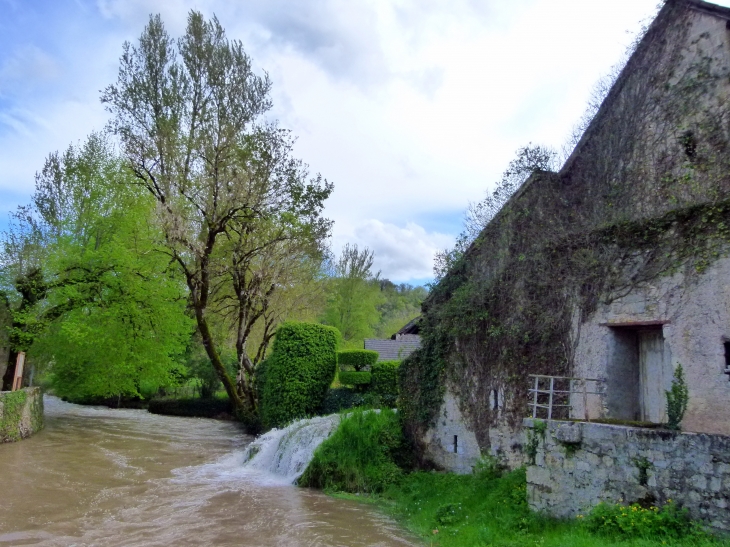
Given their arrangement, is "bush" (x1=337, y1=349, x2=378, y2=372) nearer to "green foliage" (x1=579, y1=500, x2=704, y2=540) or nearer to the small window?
the small window

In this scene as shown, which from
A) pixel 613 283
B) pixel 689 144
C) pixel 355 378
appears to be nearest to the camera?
pixel 613 283

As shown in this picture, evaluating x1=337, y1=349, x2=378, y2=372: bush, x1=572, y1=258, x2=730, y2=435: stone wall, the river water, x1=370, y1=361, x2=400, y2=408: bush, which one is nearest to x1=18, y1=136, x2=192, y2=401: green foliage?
the river water

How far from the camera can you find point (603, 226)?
10.1m

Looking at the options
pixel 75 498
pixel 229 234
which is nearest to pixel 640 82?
pixel 75 498

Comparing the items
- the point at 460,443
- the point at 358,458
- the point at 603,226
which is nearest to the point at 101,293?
the point at 358,458

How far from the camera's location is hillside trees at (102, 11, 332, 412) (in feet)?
72.6

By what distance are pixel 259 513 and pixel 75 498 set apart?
4.20 meters

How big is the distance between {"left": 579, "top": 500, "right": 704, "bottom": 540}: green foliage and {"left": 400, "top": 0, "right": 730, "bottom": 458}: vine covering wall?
329cm

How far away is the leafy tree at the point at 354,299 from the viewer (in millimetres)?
39156

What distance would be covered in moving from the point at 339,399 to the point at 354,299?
21.0m

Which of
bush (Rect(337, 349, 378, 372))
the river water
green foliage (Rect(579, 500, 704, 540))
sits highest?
bush (Rect(337, 349, 378, 372))

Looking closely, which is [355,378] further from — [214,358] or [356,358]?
[214,358]

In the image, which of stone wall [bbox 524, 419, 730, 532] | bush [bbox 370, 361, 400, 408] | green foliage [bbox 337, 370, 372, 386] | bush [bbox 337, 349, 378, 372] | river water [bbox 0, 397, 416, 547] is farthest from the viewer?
bush [bbox 337, 349, 378, 372]

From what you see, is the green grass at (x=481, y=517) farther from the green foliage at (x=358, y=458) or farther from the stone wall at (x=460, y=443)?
the green foliage at (x=358, y=458)
